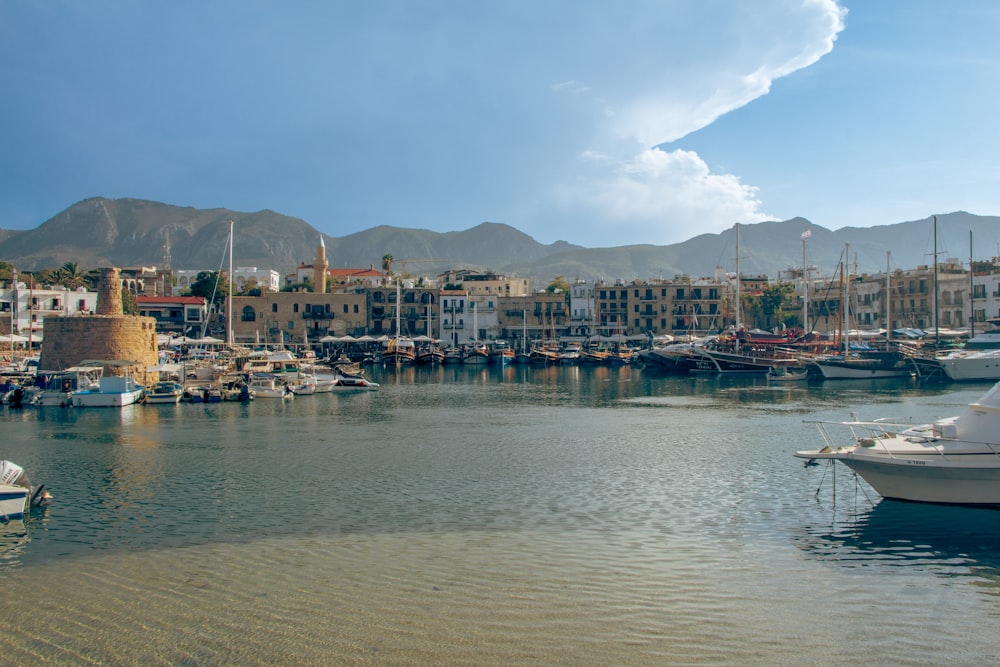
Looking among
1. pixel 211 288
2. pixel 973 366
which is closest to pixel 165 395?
pixel 973 366

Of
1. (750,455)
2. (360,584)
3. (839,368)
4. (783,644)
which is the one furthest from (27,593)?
(839,368)

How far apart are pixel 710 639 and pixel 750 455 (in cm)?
1847

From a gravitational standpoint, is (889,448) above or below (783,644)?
above

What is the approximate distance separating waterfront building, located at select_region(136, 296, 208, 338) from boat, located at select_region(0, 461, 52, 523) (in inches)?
3572

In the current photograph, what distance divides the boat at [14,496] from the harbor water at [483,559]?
1.66 feet

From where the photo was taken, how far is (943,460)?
746 inches

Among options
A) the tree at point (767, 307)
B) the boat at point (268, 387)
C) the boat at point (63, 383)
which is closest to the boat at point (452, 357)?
the boat at point (268, 387)

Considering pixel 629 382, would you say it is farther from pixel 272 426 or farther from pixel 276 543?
pixel 276 543

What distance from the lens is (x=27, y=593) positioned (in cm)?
1416

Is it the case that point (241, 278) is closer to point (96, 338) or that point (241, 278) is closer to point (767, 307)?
point (96, 338)

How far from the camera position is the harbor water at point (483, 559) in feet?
38.7

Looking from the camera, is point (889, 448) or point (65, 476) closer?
point (889, 448)

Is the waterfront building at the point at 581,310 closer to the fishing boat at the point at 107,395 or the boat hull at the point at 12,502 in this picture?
the fishing boat at the point at 107,395

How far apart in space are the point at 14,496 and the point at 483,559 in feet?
39.1
